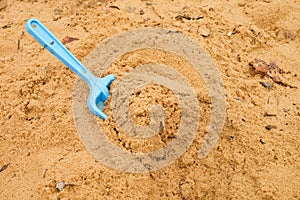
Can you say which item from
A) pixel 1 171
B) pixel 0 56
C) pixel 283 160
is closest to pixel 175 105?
pixel 283 160

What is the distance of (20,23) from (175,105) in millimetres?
1259

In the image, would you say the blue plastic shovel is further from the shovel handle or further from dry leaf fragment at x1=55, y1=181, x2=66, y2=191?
dry leaf fragment at x1=55, y1=181, x2=66, y2=191

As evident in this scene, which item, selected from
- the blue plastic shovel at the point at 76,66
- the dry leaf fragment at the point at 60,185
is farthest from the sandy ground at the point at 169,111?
the blue plastic shovel at the point at 76,66

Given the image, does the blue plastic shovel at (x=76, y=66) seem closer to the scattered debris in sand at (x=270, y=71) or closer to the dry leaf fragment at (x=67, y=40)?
the dry leaf fragment at (x=67, y=40)

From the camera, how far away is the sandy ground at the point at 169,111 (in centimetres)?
132

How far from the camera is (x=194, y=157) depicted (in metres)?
1.37

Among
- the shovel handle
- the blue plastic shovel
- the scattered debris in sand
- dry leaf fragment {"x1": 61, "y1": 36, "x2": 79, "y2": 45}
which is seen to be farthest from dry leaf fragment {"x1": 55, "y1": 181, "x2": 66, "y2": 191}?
the scattered debris in sand

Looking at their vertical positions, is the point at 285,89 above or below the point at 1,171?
above

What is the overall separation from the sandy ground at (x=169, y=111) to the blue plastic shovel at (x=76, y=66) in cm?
15

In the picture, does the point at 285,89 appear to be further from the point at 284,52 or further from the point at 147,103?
the point at 147,103

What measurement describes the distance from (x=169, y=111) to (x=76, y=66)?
0.51 m

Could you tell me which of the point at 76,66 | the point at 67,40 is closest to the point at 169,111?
the point at 76,66

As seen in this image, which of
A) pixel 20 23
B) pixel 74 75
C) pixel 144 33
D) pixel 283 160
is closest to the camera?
pixel 283 160

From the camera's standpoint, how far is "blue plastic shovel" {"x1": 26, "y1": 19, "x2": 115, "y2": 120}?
4.74 feet
